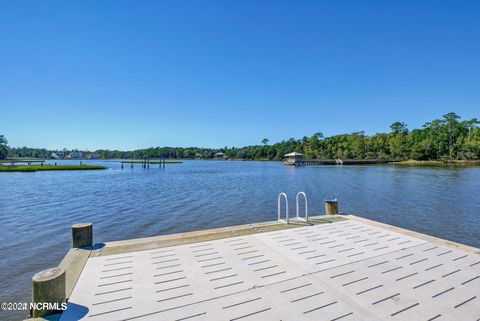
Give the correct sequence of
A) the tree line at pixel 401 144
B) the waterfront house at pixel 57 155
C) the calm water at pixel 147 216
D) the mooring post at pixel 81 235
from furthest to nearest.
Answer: the waterfront house at pixel 57 155 → the tree line at pixel 401 144 → the calm water at pixel 147 216 → the mooring post at pixel 81 235

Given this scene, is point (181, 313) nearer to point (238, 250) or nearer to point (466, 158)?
point (238, 250)

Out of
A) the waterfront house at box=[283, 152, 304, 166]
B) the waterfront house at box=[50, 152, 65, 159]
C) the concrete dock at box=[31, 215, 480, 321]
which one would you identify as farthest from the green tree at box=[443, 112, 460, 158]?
the waterfront house at box=[50, 152, 65, 159]

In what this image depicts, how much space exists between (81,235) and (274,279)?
3.85m

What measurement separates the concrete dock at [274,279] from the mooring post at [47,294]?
0.55 ft

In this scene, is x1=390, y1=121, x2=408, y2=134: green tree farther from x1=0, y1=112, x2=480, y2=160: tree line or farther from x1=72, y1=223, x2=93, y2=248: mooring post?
x1=72, y1=223, x2=93, y2=248: mooring post

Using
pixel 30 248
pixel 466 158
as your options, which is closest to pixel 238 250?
pixel 30 248

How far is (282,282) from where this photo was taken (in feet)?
11.9

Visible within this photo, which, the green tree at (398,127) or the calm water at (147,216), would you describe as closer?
the calm water at (147,216)

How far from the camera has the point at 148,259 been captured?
446 cm

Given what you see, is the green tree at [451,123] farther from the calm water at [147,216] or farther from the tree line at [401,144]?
the calm water at [147,216]

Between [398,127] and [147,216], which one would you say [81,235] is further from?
[398,127]

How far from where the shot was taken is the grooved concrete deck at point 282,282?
2.94 m

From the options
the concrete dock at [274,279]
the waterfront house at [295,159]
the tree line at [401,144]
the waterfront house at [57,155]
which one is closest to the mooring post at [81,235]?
the concrete dock at [274,279]

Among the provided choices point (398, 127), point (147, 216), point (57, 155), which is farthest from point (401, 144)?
point (57, 155)
